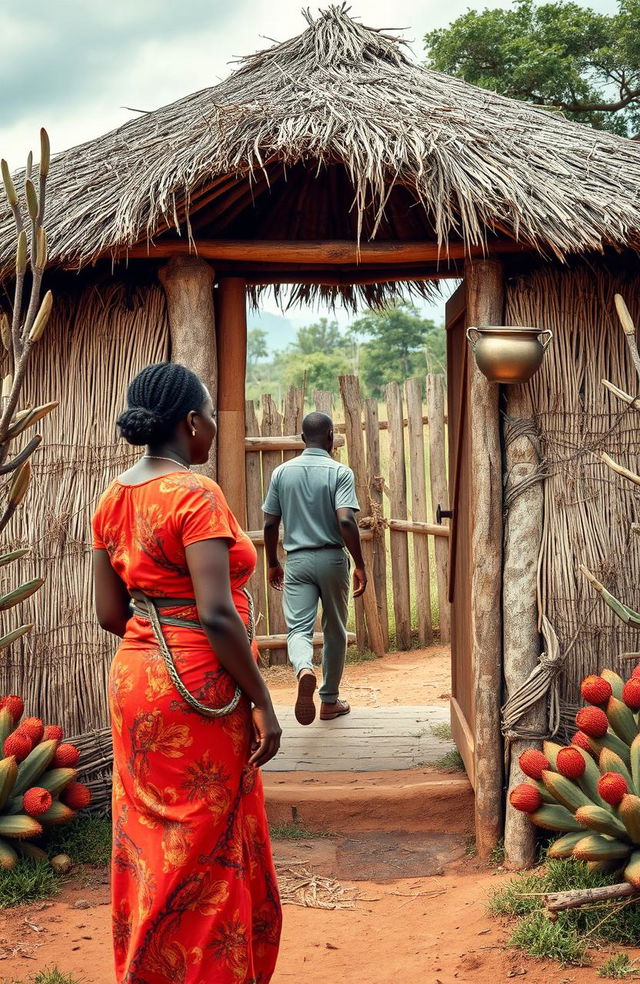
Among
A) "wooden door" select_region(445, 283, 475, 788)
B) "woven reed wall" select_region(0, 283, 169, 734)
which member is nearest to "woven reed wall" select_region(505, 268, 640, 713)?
"wooden door" select_region(445, 283, 475, 788)

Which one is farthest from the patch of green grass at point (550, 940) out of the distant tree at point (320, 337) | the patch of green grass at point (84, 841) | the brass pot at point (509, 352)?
the distant tree at point (320, 337)

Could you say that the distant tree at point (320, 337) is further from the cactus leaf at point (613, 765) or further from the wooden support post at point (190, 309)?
the cactus leaf at point (613, 765)

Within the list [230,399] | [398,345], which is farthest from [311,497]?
[398,345]

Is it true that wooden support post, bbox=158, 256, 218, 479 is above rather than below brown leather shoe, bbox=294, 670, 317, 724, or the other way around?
above

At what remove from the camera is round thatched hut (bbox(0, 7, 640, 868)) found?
13.5 ft

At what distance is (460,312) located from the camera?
4891 mm

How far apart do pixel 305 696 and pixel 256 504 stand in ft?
9.89

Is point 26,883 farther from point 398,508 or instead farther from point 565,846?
point 398,508

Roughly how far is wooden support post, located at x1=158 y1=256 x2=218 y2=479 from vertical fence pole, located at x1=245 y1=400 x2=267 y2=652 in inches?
130

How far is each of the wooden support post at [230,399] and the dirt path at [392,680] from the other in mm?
2618

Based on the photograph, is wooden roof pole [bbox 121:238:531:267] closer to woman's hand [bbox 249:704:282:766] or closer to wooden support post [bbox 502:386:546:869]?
wooden support post [bbox 502:386:546:869]

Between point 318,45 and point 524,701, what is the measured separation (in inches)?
136

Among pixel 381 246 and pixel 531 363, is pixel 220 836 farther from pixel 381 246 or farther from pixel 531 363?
pixel 381 246

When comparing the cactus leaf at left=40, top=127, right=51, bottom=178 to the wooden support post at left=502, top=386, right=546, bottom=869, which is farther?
the wooden support post at left=502, top=386, right=546, bottom=869
